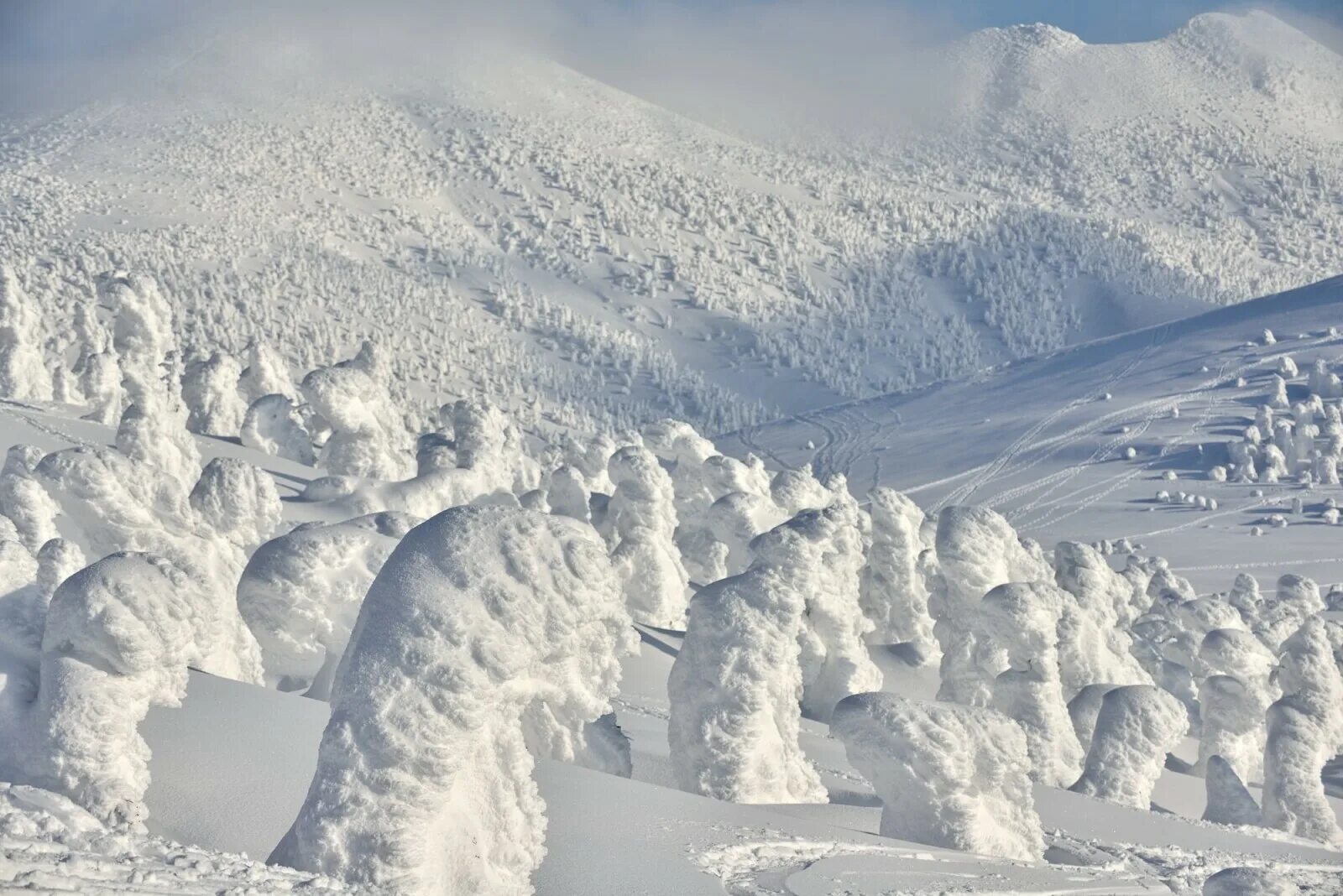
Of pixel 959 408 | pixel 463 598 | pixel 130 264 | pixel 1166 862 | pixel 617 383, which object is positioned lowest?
pixel 1166 862

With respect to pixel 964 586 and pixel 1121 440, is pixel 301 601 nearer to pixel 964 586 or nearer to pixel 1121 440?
pixel 964 586

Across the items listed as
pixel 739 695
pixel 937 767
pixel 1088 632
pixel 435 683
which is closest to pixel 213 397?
pixel 1088 632

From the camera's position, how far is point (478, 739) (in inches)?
409

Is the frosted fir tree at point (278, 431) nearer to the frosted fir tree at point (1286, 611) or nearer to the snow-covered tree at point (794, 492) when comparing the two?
the snow-covered tree at point (794, 492)

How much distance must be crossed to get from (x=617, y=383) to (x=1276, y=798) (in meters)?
135

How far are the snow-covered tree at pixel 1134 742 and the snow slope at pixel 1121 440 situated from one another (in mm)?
40562

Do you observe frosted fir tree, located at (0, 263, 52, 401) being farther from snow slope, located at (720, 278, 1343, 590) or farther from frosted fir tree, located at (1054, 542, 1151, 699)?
snow slope, located at (720, 278, 1343, 590)

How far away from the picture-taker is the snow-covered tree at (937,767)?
15492 millimetres

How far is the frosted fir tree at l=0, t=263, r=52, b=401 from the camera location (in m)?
50.6

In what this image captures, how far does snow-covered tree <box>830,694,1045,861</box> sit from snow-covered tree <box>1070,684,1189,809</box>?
31.0 ft

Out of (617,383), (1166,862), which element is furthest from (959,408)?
(1166,862)

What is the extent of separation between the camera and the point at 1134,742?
82.5 ft

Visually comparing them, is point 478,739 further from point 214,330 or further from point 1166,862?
point 214,330

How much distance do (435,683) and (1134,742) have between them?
17518 mm
